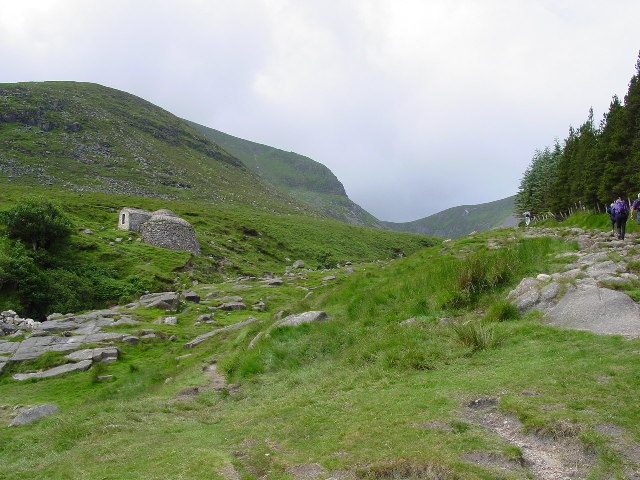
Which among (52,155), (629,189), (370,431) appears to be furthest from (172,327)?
(52,155)

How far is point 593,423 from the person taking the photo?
563 centimetres

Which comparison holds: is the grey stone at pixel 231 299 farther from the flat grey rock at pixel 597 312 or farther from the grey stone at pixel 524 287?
the flat grey rock at pixel 597 312

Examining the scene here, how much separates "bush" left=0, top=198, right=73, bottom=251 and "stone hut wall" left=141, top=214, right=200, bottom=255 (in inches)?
553

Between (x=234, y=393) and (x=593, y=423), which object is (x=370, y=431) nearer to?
(x=593, y=423)

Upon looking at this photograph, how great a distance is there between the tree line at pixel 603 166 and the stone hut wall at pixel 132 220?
191 feet

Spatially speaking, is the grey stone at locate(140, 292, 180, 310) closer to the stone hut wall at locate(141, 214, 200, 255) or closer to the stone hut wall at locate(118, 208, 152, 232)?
the stone hut wall at locate(141, 214, 200, 255)

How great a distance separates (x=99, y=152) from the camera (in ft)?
448

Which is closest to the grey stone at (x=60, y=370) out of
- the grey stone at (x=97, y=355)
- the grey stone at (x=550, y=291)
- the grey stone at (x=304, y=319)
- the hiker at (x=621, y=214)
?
the grey stone at (x=97, y=355)

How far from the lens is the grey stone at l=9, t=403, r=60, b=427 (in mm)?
12262

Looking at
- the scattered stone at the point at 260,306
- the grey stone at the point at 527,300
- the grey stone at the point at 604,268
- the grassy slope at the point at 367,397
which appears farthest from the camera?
the scattered stone at the point at 260,306

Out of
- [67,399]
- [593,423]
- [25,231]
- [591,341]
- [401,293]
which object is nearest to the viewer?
[593,423]

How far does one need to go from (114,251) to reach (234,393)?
122 feet

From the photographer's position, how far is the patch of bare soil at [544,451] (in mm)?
4891

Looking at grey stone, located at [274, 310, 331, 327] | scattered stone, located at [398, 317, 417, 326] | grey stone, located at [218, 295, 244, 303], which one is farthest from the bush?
scattered stone, located at [398, 317, 417, 326]
